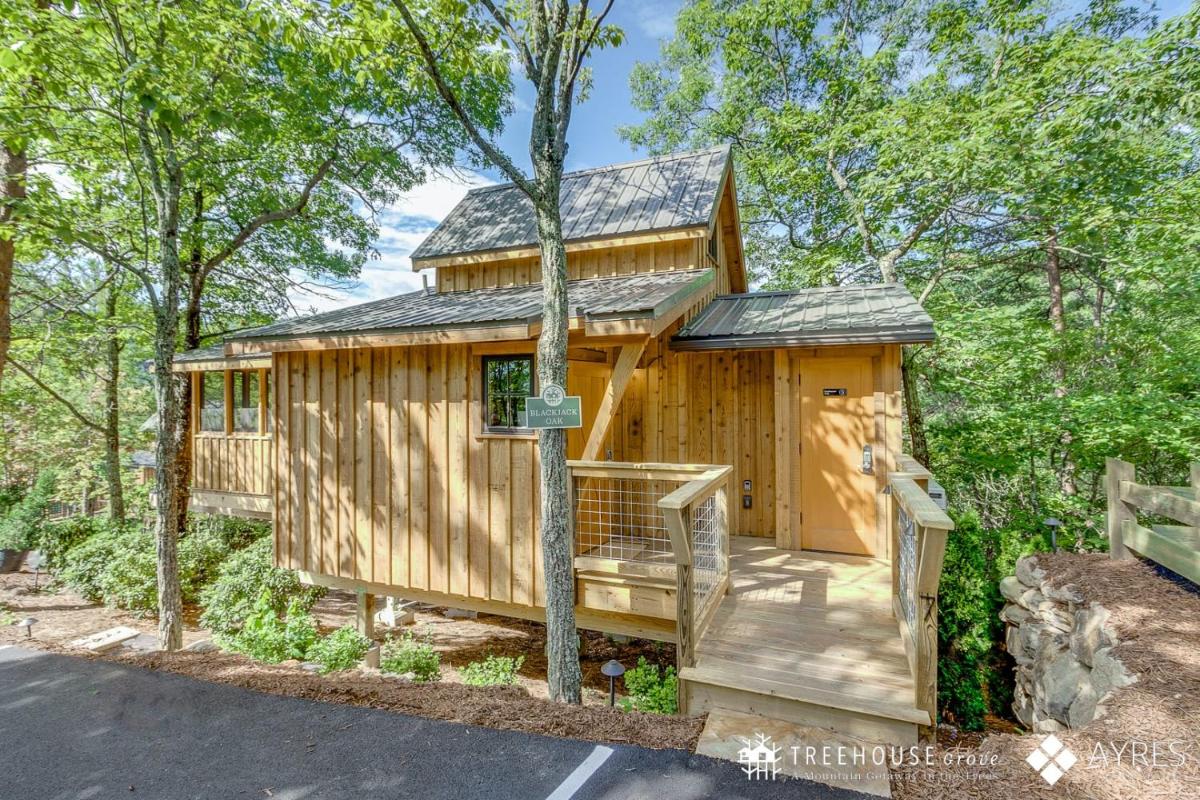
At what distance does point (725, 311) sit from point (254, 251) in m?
10.8

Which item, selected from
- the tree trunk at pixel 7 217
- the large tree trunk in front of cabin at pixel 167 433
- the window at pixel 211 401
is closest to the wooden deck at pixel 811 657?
the large tree trunk in front of cabin at pixel 167 433

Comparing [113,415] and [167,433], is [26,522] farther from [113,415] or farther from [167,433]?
[167,433]

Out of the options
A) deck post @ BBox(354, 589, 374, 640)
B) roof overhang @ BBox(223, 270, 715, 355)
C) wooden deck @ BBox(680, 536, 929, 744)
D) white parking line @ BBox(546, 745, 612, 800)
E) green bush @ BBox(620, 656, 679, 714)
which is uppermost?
roof overhang @ BBox(223, 270, 715, 355)

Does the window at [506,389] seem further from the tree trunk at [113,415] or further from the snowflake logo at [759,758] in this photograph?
the tree trunk at [113,415]

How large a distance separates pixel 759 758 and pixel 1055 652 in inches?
138

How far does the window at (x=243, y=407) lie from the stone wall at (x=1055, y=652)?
11977mm

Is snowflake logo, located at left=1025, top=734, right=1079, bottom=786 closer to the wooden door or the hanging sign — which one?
the hanging sign

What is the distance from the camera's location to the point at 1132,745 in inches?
97.1

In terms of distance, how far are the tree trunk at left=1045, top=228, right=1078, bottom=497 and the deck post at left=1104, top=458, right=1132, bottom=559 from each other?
3.73 meters

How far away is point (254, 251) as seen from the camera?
1148 cm

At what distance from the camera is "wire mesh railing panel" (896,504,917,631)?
3406mm

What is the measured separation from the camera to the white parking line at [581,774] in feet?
7.43

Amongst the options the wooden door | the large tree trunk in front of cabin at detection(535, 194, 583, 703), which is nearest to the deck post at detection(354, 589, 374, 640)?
the large tree trunk in front of cabin at detection(535, 194, 583, 703)

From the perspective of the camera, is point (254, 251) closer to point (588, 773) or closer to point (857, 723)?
point (588, 773)
